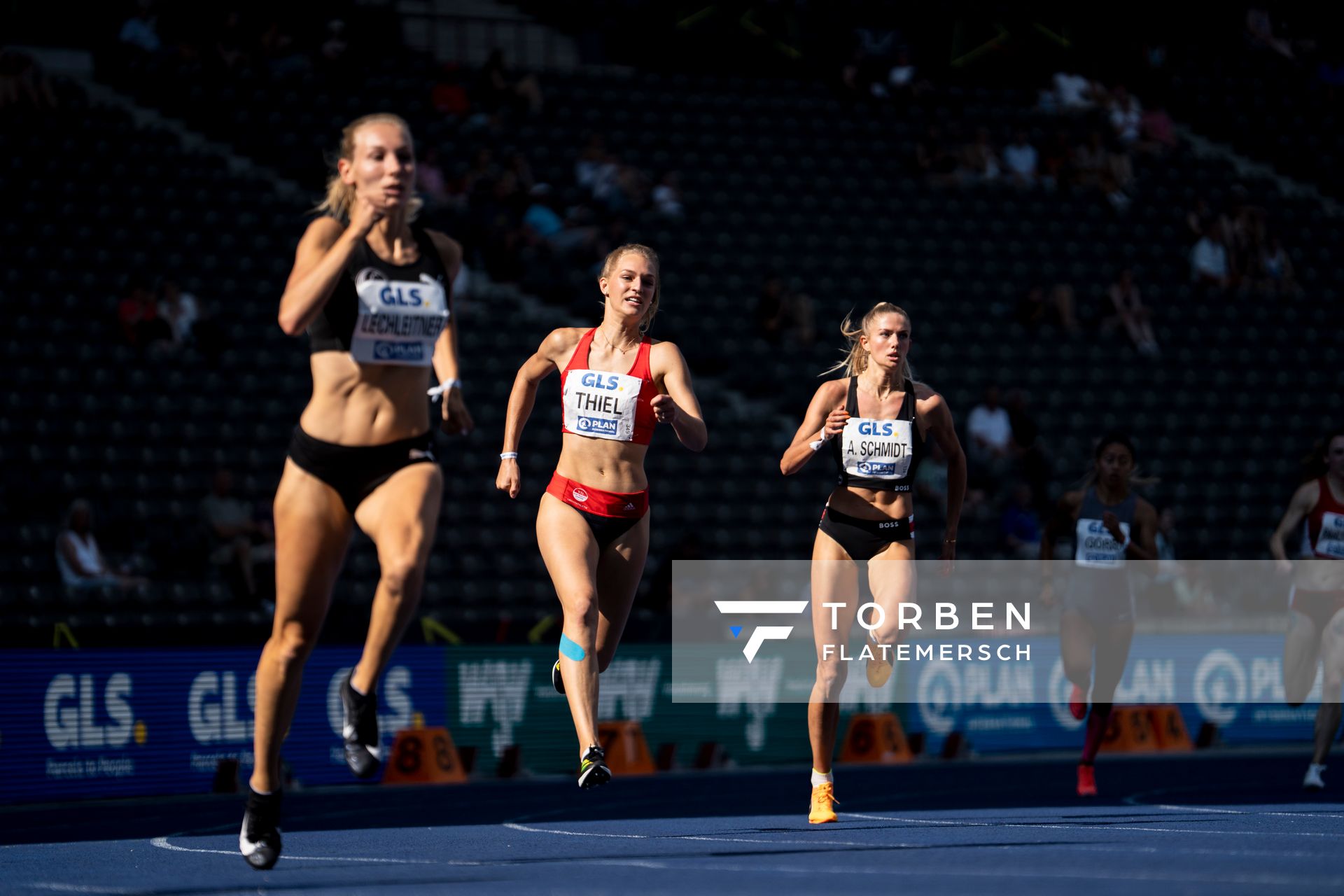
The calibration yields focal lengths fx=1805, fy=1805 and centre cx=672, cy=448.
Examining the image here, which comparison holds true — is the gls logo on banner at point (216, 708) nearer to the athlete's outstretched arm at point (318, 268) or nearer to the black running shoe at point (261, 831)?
the black running shoe at point (261, 831)

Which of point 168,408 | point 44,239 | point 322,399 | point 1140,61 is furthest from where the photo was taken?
point 1140,61

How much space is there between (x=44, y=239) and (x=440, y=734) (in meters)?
7.62

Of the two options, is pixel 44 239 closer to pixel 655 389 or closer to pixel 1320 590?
pixel 655 389

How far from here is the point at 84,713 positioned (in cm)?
1437

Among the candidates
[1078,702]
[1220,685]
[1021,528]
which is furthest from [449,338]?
[1220,685]

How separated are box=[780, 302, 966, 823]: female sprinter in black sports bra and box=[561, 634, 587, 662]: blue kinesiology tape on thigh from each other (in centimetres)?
186

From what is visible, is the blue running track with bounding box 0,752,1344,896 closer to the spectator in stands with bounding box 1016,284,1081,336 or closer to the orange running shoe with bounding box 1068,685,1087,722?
the orange running shoe with bounding box 1068,685,1087,722

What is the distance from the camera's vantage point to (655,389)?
9.51 meters

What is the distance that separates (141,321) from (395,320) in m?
12.6

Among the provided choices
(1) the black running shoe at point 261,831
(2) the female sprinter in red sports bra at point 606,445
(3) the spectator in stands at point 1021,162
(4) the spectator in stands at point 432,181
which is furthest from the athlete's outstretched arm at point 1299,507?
(3) the spectator in stands at point 1021,162

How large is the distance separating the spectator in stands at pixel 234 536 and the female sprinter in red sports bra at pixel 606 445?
731 centimetres

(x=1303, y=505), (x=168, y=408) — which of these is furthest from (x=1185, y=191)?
(x=168, y=408)

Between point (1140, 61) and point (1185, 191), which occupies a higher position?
point (1140, 61)

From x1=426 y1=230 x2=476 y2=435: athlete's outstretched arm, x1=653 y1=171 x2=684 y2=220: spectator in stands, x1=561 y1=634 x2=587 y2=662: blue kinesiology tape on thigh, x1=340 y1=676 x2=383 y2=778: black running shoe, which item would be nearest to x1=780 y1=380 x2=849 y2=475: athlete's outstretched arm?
x1=561 y1=634 x2=587 y2=662: blue kinesiology tape on thigh
